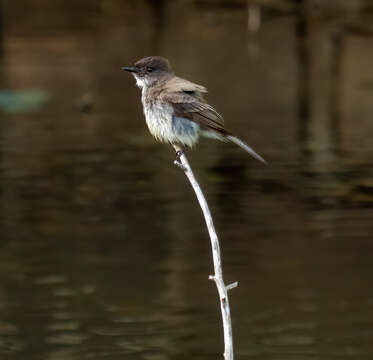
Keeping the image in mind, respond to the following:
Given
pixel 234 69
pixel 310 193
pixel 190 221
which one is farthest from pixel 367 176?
pixel 234 69

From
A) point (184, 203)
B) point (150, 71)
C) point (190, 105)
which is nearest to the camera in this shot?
point (190, 105)

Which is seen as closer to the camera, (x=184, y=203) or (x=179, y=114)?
(x=179, y=114)

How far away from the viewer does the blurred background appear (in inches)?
357

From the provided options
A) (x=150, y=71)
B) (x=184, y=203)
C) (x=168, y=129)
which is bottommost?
(x=184, y=203)

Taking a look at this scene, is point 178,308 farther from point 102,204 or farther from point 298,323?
point 102,204

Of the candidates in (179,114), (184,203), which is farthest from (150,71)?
(184,203)

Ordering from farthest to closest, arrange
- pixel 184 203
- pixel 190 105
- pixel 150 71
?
pixel 184 203 < pixel 150 71 < pixel 190 105

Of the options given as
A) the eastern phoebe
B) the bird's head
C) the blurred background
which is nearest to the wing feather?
the eastern phoebe

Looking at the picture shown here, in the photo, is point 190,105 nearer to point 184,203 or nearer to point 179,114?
point 179,114

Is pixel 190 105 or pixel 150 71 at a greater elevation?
pixel 150 71

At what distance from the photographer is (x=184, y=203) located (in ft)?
38.7

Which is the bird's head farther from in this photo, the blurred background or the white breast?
the blurred background

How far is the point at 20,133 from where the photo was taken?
564 inches

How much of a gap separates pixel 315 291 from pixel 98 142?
192 inches
